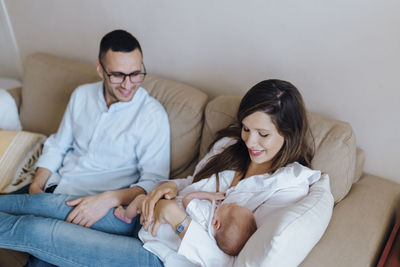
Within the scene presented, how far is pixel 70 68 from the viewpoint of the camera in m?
2.13

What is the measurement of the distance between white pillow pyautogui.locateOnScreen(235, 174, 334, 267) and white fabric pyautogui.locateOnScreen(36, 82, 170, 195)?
72cm

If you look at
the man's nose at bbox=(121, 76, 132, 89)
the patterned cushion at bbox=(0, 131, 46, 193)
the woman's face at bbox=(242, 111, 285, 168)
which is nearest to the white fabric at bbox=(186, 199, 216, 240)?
the woman's face at bbox=(242, 111, 285, 168)

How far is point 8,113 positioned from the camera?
212 centimetres

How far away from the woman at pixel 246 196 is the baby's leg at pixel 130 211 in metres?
0.10

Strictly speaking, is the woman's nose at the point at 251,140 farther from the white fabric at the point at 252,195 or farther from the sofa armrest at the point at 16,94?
the sofa armrest at the point at 16,94

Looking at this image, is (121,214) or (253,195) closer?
(253,195)

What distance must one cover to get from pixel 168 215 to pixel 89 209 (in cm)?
45

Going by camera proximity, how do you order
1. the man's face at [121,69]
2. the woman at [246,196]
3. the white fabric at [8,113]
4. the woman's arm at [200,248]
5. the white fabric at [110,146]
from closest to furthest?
1. the woman's arm at [200,248]
2. the woman at [246,196]
3. the man's face at [121,69]
4. the white fabric at [110,146]
5. the white fabric at [8,113]

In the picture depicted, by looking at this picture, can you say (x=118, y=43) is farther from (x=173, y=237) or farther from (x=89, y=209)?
(x=173, y=237)

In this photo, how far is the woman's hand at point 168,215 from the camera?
1257mm

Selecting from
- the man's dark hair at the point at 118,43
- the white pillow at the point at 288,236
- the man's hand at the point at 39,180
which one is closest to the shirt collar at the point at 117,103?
the man's dark hair at the point at 118,43

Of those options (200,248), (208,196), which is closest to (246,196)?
(208,196)

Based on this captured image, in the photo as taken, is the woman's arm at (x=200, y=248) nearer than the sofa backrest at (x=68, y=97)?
Yes

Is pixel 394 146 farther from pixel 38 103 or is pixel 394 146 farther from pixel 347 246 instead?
pixel 38 103
